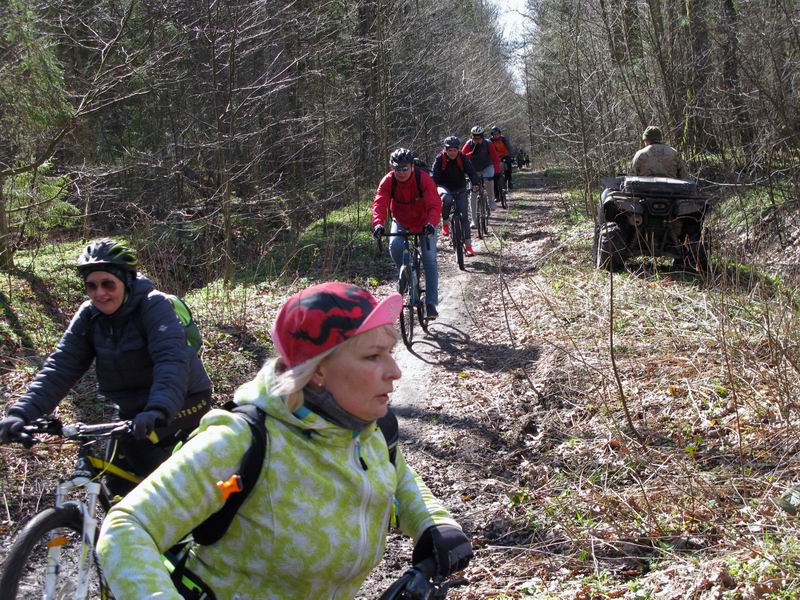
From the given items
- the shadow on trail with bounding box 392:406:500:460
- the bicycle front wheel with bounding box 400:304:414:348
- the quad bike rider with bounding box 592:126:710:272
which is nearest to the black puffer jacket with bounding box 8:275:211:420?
the shadow on trail with bounding box 392:406:500:460

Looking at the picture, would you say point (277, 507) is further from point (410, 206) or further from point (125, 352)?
point (410, 206)

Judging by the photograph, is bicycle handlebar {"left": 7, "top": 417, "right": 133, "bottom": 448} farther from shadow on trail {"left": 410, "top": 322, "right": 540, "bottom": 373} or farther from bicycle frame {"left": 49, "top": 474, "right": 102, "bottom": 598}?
shadow on trail {"left": 410, "top": 322, "right": 540, "bottom": 373}

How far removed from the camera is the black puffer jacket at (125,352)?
13.4ft

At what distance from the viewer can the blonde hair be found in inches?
82.3

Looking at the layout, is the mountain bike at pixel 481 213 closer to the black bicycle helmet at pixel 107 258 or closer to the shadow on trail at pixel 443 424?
the shadow on trail at pixel 443 424

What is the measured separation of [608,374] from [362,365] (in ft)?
19.0

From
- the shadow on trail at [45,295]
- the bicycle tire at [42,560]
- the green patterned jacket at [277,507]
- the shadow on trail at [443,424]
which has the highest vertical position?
the green patterned jacket at [277,507]

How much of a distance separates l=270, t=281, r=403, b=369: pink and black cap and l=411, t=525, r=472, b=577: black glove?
610 millimetres

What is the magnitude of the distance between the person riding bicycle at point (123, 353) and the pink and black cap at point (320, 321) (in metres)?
1.96

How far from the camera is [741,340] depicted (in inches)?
252

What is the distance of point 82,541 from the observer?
3641 millimetres

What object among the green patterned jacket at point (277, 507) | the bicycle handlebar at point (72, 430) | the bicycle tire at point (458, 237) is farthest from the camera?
the bicycle tire at point (458, 237)

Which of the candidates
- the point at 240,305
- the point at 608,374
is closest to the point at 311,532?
the point at 608,374

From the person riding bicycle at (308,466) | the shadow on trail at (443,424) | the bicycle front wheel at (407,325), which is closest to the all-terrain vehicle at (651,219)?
the bicycle front wheel at (407,325)
